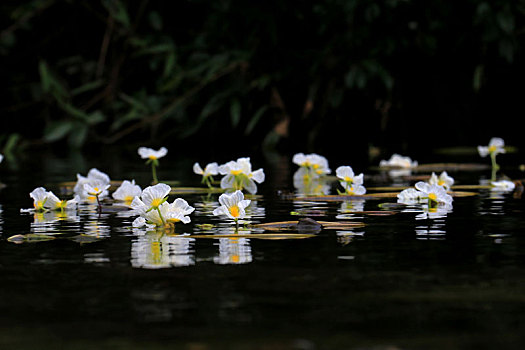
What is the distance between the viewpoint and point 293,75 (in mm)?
9859

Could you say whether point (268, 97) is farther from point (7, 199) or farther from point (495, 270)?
point (495, 270)

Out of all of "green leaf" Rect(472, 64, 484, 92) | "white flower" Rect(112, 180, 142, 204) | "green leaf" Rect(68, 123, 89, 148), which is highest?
"green leaf" Rect(472, 64, 484, 92)

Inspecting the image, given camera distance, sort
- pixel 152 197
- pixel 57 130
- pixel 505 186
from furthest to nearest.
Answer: pixel 57 130
pixel 505 186
pixel 152 197

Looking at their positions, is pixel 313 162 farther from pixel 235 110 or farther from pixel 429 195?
pixel 235 110

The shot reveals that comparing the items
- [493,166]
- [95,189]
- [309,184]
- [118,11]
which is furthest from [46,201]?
[118,11]

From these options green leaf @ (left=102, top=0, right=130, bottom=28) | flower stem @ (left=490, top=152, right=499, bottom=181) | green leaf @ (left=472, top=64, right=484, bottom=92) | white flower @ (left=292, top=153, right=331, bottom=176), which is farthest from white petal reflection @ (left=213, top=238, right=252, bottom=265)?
green leaf @ (left=102, top=0, right=130, bottom=28)

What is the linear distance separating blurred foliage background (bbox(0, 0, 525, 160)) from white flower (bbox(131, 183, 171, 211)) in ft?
19.5

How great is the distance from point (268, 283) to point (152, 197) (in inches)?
37.2

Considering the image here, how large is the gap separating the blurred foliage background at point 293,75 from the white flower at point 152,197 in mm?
5942

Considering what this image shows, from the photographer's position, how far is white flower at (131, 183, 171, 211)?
284 centimetres

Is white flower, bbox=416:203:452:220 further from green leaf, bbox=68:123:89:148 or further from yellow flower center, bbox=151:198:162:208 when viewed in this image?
green leaf, bbox=68:123:89:148

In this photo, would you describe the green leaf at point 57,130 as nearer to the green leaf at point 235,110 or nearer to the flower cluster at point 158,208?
the green leaf at point 235,110

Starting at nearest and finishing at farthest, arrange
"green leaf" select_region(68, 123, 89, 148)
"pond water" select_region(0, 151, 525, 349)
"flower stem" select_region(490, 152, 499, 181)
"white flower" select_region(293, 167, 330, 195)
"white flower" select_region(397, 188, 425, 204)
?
"pond water" select_region(0, 151, 525, 349), "white flower" select_region(397, 188, 425, 204), "white flower" select_region(293, 167, 330, 195), "flower stem" select_region(490, 152, 499, 181), "green leaf" select_region(68, 123, 89, 148)

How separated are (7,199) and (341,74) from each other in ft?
18.7
